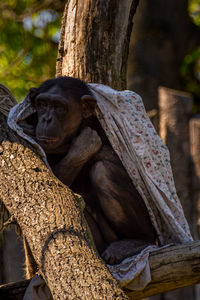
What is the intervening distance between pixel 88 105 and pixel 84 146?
248 millimetres

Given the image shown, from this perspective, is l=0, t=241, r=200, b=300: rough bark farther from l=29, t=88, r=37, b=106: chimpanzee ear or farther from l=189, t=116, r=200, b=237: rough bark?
l=189, t=116, r=200, b=237: rough bark

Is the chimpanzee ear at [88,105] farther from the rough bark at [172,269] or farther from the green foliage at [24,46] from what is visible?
the green foliage at [24,46]

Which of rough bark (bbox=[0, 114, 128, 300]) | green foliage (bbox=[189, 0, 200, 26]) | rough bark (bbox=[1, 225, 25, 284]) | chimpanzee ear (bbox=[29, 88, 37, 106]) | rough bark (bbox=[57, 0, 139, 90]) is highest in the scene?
green foliage (bbox=[189, 0, 200, 26])

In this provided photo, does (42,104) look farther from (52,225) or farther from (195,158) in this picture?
(195,158)

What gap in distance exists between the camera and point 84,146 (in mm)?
3051

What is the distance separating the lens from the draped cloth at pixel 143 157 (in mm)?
3025

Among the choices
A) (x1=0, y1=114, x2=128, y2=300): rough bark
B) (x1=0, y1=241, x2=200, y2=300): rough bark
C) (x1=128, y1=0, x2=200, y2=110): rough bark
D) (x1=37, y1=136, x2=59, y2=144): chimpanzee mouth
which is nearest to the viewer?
(x1=0, y1=114, x2=128, y2=300): rough bark

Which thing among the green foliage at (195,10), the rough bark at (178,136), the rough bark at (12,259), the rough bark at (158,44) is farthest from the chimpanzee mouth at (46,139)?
the green foliage at (195,10)

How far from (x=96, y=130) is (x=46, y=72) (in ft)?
13.4

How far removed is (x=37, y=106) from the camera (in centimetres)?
312

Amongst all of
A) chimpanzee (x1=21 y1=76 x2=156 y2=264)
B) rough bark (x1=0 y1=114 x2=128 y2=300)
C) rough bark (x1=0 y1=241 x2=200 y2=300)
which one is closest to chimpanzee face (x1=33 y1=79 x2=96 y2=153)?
chimpanzee (x1=21 y1=76 x2=156 y2=264)

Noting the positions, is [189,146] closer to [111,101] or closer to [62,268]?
[111,101]

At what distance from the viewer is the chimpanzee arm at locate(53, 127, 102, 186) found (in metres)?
3.02

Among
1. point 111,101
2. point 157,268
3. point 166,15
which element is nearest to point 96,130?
point 111,101
